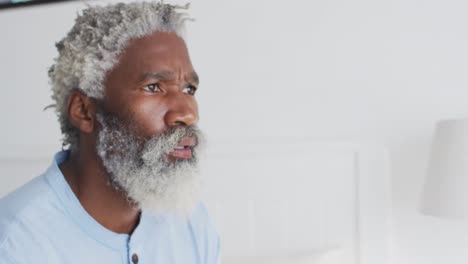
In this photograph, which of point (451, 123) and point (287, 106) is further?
point (287, 106)

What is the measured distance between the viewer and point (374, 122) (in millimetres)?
1600

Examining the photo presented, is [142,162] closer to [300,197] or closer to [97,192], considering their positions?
[97,192]

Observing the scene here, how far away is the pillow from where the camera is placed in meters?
1.50

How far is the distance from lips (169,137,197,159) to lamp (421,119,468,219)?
66 centimetres

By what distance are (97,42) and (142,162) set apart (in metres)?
0.22

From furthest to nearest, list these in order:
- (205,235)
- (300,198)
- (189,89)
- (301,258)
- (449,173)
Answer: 1. (300,198)
2. (301,258)
3. (449,173)
4. (205,235)
5. (189,89)

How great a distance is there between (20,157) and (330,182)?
99 cm

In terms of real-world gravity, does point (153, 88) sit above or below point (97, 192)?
above

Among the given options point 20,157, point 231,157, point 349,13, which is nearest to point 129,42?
point 231,157

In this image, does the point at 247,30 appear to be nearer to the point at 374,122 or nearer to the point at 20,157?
the point at 374,122

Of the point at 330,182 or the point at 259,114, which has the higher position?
the point at 259,114

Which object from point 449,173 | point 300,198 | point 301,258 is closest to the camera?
point 449,173

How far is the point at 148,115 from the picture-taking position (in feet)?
3.14

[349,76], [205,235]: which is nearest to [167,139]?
[205,235]
